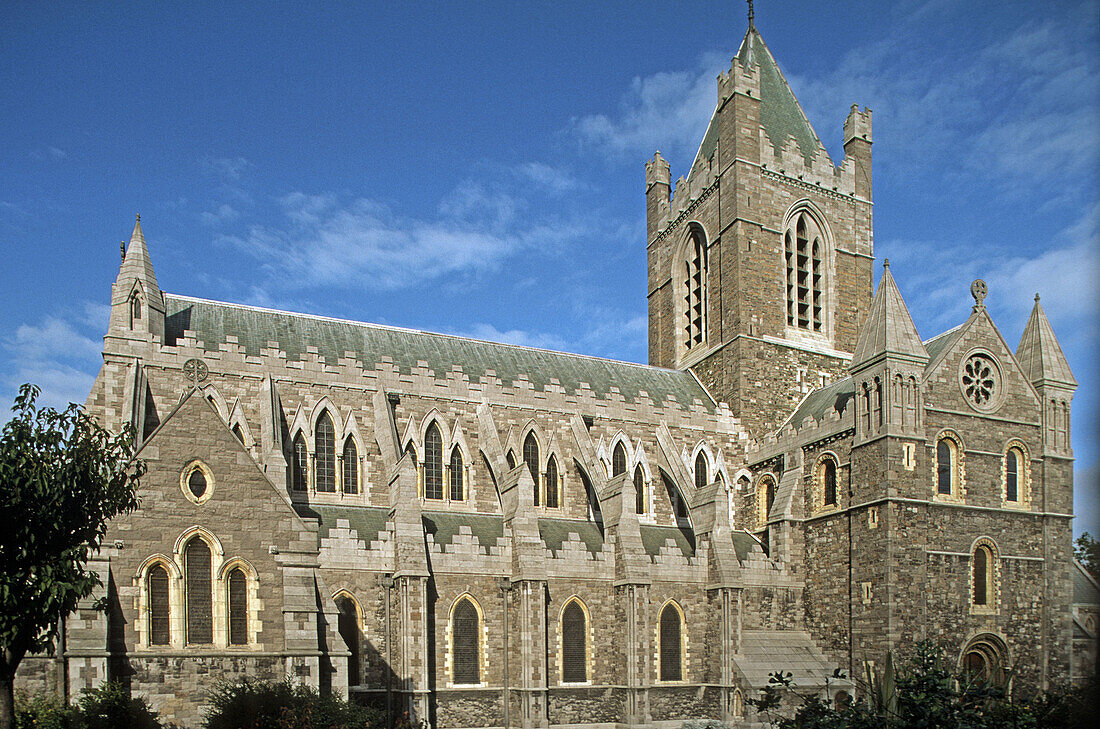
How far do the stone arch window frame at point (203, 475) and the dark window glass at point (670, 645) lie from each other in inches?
597

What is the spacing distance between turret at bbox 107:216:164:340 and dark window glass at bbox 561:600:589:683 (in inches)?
606

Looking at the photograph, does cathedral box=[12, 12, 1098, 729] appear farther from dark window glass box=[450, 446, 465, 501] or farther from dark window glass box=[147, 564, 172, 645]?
dark window glass box=[147, 564, 172, 645]

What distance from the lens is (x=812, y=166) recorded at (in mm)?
40969

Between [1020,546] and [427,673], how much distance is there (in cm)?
1907

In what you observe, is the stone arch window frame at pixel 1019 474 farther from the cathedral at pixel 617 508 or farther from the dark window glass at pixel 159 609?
the dark window glass at pixel 159 609

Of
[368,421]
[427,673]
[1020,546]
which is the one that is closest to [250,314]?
[368,421]

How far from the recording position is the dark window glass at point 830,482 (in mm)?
31505

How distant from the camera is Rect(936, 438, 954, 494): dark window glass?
29719 millimetres

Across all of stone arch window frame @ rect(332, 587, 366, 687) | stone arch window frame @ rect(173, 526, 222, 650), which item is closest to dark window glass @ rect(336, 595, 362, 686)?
stone arch window frame @ rect(332, 587, 366, 687)

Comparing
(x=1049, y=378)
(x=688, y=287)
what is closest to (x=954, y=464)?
(x=1049, y=378)

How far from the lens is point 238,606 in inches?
831

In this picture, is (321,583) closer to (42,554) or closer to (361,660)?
(361,660)

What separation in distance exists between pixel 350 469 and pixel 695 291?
735 inches

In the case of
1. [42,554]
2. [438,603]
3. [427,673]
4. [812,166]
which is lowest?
[427,673]
